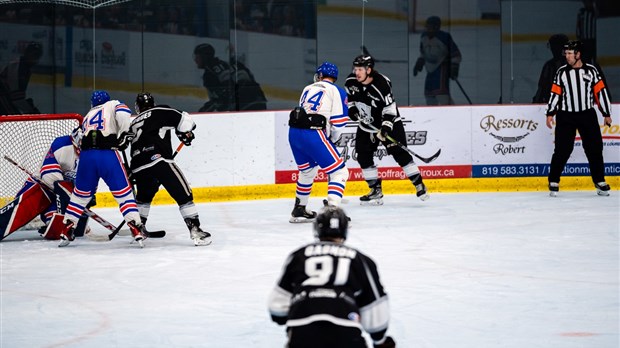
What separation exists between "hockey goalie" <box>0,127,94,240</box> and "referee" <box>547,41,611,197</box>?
13.5 ft

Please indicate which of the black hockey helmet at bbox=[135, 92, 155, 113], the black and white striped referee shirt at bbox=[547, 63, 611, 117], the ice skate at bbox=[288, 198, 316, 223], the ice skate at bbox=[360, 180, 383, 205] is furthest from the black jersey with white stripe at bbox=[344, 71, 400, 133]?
the black hockey helmet at bbox=[135, 92, 155, 113]

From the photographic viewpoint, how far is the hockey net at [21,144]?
8.52 metres

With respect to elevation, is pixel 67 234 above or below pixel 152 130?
below

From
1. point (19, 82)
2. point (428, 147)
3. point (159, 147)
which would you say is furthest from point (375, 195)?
point (19, 82)

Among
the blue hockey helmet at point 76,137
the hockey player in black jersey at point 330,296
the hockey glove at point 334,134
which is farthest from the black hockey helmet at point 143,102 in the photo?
the hockey player in black jersey at point 330,296

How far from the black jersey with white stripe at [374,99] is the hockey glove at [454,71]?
1.81m

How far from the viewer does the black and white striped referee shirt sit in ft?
31.6

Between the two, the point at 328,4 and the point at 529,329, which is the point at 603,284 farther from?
the point at 328,4

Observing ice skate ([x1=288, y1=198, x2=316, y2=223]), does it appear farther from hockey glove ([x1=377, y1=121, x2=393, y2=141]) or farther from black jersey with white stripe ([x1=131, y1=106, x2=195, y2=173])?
black jersey with white stripe ([x1=131, y1=106, x2=195, y2=173])

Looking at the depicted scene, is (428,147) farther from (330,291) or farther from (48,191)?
(330,291)

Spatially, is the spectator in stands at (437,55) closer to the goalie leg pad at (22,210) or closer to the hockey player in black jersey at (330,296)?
the goalie leg pad at (22,210)

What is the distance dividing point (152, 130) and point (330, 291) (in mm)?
4292

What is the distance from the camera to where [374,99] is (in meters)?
9.22

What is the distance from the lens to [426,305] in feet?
18.7
